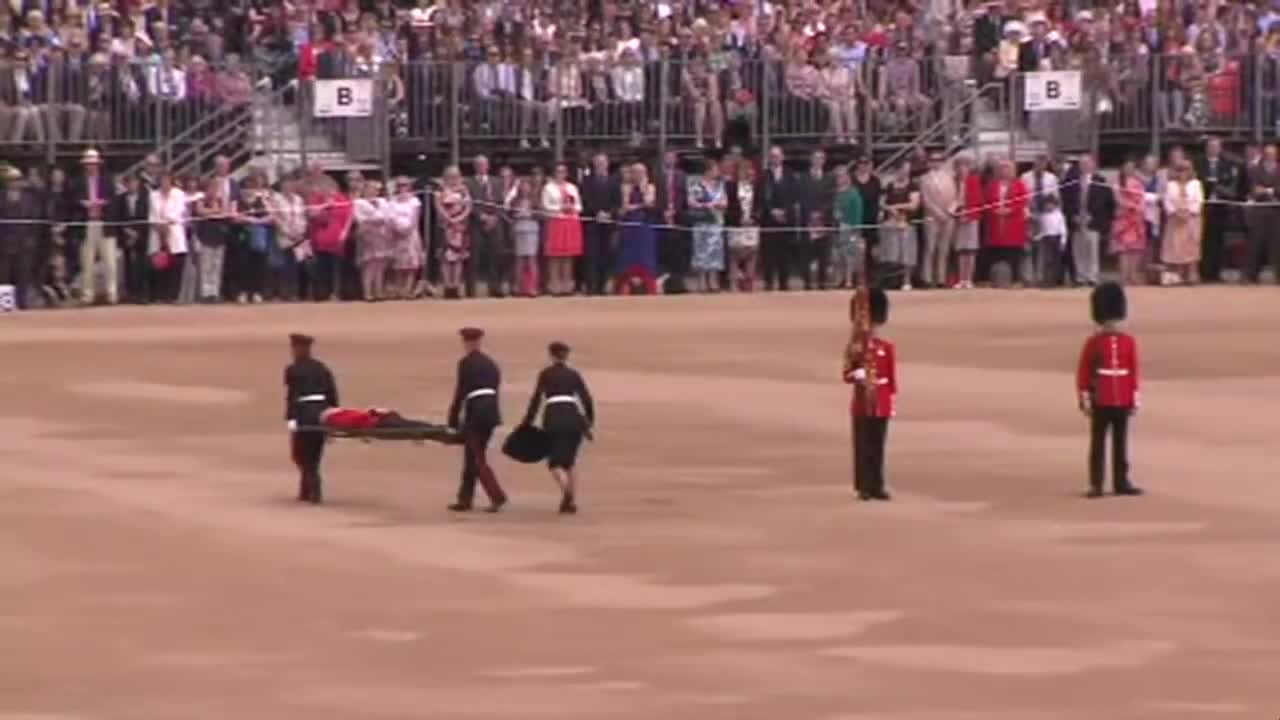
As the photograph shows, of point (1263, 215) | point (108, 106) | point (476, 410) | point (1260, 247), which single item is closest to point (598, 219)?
point (108, 106)

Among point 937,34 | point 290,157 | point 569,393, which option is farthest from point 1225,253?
point 569,393

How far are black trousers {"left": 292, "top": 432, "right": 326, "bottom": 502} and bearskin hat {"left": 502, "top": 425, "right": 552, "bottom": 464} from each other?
160 cm

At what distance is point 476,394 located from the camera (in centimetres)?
2797

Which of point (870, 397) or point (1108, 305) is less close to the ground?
point (1108, 305)

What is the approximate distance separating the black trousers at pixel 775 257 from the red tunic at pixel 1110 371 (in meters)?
19.2

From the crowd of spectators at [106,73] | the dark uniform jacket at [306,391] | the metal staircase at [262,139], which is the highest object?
the crowd of spectators at [106,73]

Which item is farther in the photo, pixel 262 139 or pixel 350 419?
pixel 262 139

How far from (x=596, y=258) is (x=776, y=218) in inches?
90.7

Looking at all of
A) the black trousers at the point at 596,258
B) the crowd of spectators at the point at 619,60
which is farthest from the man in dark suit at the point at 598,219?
the crowd of spectators at the point at 619,60

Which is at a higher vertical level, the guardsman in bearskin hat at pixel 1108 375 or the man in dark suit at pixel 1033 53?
the man in dark suit at pixel 1033 53

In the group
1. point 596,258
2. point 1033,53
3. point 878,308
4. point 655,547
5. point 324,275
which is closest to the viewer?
point 655,547

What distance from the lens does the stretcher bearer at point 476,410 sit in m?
28.0

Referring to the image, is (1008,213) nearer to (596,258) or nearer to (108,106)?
(596,258)

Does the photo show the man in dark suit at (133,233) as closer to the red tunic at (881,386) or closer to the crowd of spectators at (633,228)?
the crowd of spectators at (633,228)
